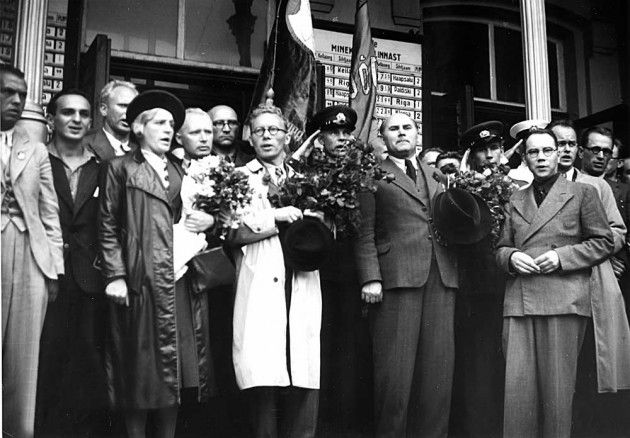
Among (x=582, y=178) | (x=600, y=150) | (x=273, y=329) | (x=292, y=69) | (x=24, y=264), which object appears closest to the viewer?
(x=24, y=264)

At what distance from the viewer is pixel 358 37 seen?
7.07 m

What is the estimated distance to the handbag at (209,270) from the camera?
4516 millimetres

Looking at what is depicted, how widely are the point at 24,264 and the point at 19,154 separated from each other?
60cm

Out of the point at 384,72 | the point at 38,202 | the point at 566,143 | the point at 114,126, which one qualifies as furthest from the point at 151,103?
the point at 384,72

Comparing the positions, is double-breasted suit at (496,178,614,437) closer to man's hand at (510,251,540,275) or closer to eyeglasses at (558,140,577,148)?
man's hand at (510,251,540,275)

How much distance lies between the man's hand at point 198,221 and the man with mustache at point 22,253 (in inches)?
27.4

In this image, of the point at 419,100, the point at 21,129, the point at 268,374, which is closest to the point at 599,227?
the point at 268,374

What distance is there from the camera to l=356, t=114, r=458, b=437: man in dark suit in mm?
4660

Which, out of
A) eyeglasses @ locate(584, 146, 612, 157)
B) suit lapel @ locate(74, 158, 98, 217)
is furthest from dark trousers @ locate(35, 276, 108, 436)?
eyeglasses @ locate(584, 146, 612, 157)

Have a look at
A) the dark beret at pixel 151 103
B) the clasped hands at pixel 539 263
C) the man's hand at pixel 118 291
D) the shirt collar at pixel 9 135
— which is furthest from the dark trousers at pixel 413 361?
the shirt collar at pixel 9 135

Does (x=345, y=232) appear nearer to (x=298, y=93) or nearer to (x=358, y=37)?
(x=298, y=93)

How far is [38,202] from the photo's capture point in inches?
171

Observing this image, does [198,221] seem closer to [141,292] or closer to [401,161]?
[141,292]

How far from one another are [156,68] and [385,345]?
4281 millimetres
